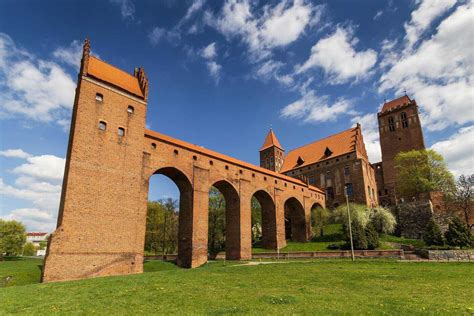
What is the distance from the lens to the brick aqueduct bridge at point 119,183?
19562mm

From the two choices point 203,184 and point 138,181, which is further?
point 203,184

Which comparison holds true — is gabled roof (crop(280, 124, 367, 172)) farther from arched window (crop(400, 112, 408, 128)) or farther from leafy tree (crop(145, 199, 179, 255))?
leafy tree (crop(145, 199, 179, 255))

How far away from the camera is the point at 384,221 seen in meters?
38.4

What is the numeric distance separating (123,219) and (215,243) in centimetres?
2485

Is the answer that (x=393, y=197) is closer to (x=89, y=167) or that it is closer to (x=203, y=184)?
(x=203, y=184)

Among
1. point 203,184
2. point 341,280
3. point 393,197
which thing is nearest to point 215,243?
point 203,184

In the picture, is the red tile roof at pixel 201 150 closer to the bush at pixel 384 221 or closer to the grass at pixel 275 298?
the bush at pixel 384 221

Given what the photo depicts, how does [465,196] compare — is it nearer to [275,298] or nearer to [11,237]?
[275,298]

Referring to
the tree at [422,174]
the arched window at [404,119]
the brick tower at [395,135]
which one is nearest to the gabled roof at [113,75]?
the tree at [422,174]

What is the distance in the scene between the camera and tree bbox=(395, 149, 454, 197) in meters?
41.7

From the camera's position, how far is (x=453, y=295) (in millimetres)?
8234

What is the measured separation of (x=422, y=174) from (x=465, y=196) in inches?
288

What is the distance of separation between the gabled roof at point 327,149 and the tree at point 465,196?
14.1 m

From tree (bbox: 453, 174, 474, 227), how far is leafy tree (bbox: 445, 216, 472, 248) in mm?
11213
